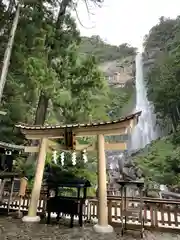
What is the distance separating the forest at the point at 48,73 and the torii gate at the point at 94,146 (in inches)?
155

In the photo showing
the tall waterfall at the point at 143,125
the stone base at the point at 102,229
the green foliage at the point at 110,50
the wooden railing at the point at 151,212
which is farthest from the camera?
the green foliage at the point at 110,50

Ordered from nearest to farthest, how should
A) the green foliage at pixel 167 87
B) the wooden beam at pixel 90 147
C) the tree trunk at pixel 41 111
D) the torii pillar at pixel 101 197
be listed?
the torii pillar at pixel 101 197
the wooden beam at pixel 90 147
the tree trunk at pixel 41 111
the green foliage at pixel 167 87

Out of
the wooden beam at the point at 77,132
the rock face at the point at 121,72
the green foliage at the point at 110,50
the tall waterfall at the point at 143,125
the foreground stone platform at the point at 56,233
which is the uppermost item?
the green foliage at the point at 110,50

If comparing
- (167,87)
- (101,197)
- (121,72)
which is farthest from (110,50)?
(101,197)

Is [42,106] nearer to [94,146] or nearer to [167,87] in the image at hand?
[94,146]

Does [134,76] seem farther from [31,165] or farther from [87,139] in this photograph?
[31,165]

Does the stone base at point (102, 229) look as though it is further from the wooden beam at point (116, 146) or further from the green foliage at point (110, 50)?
the green foliage at point (110, 50)

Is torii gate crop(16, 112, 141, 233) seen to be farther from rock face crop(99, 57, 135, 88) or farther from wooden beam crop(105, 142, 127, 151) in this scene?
rock face crop(99, 57, 135, 88)

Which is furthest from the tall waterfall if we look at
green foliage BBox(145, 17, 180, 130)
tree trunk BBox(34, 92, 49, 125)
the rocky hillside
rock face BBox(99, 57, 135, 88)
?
tree trunk BBox(34, 92, 49, 125)

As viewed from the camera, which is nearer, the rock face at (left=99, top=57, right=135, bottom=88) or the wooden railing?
the wooden railing

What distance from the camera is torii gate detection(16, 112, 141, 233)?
6742mm

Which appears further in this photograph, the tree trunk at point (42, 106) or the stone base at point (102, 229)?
the tree trunk at point (42, 106)

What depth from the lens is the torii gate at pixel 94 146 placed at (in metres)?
6.74

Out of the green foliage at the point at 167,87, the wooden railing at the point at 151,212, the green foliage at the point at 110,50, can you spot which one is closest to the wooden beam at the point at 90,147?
the wooden railing at the point at 151,212
